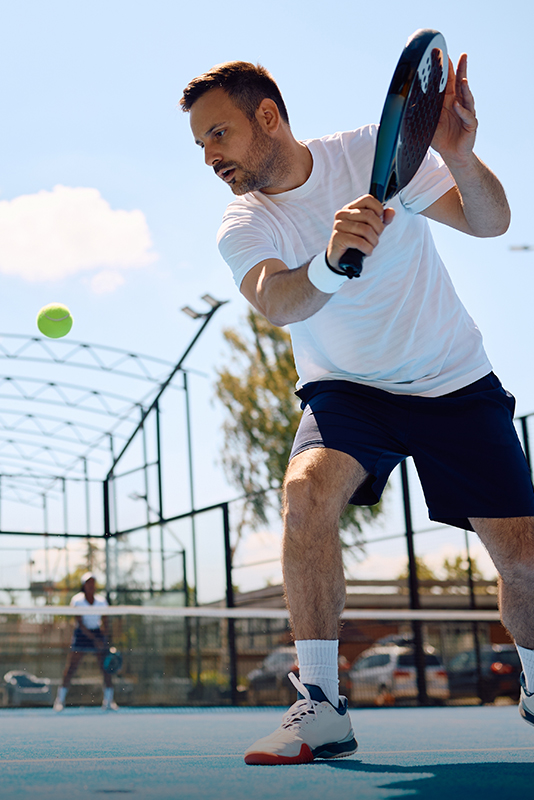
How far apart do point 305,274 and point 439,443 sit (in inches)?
30.4

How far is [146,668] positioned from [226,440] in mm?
18634

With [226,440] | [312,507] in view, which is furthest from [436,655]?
[226,440]

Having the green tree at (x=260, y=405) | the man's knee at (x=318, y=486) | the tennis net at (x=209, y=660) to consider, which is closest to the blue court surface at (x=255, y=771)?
the man's knee at (x=318, y=486)

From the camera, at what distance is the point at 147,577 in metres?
13.8

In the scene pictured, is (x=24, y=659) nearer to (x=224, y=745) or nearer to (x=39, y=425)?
(x=224, y=745)

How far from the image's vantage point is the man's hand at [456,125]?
2.75 meters

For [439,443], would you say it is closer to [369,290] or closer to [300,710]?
[369,290]

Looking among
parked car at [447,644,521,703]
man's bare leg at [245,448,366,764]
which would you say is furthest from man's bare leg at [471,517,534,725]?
parked car at [447,644,521,703]

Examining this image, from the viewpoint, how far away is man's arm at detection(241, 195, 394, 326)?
2.12 m

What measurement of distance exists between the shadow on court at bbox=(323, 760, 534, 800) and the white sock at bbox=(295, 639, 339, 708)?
7.5 inches

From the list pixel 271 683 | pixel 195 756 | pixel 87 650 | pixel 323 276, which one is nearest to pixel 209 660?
pixel 271 683

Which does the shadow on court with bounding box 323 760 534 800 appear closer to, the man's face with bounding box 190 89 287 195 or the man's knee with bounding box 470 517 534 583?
the man's knee with bounding box 470 517 534 583

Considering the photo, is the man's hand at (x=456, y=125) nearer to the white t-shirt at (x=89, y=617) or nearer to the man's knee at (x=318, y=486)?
the man's knee at (x=318, y=486)

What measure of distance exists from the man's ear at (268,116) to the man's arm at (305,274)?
0.52 meters
